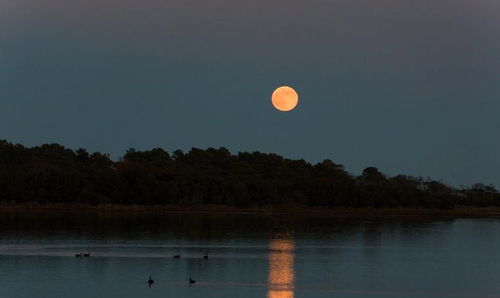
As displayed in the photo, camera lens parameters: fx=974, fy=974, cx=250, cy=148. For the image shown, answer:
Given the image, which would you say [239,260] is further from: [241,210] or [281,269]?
[241,210]

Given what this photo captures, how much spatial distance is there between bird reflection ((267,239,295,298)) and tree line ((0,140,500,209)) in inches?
2140

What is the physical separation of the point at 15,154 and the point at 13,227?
2513 inches

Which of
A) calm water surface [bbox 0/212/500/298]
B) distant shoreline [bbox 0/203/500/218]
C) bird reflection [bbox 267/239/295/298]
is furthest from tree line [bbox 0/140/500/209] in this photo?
bird reflection [bbox 267/239/295/298]

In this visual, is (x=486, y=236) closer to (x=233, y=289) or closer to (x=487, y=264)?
(x=487, y=264)

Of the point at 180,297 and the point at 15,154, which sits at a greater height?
the point at 15,154

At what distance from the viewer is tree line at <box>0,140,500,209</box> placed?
442 feet

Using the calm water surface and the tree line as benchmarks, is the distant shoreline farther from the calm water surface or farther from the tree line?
the calm water surface

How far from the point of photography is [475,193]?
608ft

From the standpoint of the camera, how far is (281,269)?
6169 cm

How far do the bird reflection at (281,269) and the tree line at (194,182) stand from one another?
54346 millimetres

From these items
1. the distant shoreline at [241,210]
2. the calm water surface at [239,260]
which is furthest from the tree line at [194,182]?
the calm water surface at [239,260]

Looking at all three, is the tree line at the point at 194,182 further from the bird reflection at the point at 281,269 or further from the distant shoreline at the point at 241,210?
the bird reflection at the point at 281,269

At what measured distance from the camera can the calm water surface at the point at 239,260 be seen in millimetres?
51750

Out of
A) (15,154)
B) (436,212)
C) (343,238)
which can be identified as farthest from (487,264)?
(15,154)
